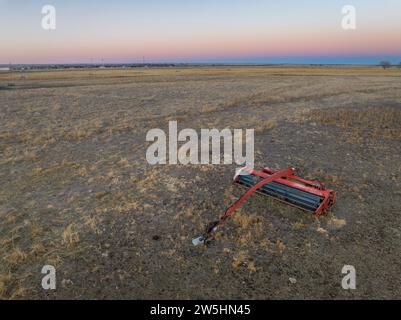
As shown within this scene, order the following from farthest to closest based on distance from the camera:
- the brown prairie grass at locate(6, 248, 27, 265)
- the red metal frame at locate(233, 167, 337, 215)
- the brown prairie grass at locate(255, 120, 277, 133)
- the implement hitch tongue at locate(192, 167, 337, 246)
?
the brown prairie grass at locate(255, 120, 277, 133)
the red metal frame at locate(233, 167, 337, 215)
the implement hitch tongue at locate(192, 167, 337, 246)
the brown prairie grass at locate(6, 248, 27, 265)

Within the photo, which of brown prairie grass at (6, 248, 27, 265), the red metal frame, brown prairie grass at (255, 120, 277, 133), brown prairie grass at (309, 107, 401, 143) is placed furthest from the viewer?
brown prairie grass at (255, 120, 277, 133)

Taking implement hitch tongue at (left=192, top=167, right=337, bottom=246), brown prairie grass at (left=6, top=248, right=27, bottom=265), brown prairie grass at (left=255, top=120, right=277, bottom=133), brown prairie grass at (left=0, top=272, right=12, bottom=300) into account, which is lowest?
brown prairie grass at (left=0, top=272, right=12, bottom=300)

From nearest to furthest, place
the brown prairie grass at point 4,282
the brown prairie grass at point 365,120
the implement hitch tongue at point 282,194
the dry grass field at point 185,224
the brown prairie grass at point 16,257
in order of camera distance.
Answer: the brown prairie grass at point 4,282 < the dry grass field at point 185,224 < the brown prairie grass at point 16,257 < the implement hitch tongue at point 282,194 < the brown prairie grass at point 365,120

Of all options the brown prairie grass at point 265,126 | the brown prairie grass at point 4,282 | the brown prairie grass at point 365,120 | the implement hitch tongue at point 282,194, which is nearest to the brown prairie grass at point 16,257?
the brown prairie grass at point 4,282

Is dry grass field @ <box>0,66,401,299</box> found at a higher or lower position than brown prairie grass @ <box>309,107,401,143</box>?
lower

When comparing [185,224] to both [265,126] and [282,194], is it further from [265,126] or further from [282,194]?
[265,126]

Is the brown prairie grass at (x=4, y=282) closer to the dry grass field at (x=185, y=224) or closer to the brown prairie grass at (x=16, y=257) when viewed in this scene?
the dry grass field at (x=185, y=224)

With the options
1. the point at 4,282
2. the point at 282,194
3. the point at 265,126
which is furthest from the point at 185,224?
the point at 265,126

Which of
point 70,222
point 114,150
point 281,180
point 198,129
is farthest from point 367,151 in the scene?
point 70,222

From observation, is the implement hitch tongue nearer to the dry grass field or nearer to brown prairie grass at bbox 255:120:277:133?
the dry grass field

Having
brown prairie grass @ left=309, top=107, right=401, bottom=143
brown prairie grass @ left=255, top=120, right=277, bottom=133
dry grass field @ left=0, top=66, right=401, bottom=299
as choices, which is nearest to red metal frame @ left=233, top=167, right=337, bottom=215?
dry grass field @ left=0, top=66, right=401, bottom=299

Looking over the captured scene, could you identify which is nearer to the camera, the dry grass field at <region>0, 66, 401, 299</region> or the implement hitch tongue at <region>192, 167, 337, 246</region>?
the dry grass field at <region>0, 66, 401, 299</region>
